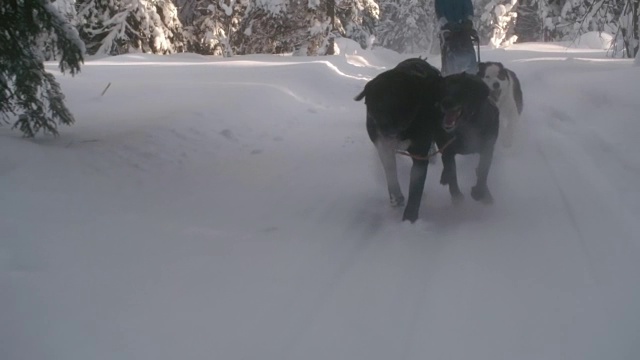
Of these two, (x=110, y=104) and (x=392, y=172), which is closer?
(x=392, y=172)

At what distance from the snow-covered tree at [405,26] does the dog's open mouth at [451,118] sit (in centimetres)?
4492

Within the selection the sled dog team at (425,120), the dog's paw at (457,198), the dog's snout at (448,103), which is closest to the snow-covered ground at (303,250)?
the dog's paw at (457,198)

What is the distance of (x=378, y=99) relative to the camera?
4867 mm

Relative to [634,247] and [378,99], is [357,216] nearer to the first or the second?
[378,99]

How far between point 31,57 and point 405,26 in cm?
4793

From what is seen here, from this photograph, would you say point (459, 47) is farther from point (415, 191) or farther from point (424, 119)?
point (415, 191)

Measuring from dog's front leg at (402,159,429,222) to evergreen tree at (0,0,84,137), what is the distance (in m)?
3.73

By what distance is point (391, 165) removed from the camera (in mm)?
5266

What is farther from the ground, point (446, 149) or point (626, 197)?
point (446, 149)

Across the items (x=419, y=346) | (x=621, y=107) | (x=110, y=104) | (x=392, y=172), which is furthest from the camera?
(x=110, y=104)

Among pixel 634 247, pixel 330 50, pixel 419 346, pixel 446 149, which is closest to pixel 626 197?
pixel 634 247

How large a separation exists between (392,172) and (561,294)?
80.7 inches

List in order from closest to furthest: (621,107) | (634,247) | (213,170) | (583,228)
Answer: (634,247), (583,228), (213,170), (621,107)

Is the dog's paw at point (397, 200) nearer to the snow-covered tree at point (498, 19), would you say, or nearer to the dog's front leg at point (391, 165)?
the dog's front leg at point (391, 165)
